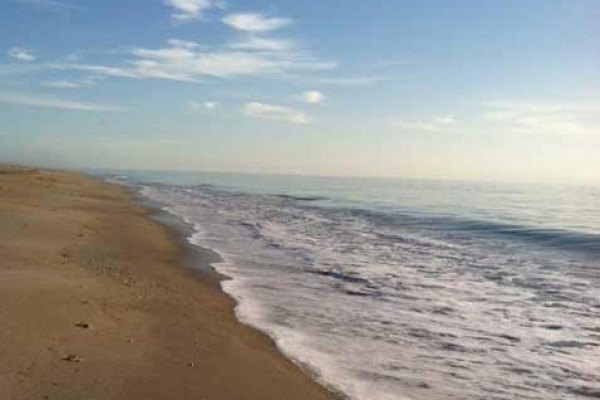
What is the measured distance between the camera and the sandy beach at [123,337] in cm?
657

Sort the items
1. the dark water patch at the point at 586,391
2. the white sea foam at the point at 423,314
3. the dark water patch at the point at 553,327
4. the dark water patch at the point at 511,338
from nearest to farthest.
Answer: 1. the dark water patch at the point at 586,391
2. the white sea foam at the point at 423,314
3. the dark water patch at the point at 511,338
4. the dark water patch at the point at 553,327

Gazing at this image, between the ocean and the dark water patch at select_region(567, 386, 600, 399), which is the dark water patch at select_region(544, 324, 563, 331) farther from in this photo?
the dark water patch at select_region(567, 386, 600, 399)

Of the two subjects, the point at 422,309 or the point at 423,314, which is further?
the point at 422,309

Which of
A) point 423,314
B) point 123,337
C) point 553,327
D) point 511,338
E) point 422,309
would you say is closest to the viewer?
point 123,337

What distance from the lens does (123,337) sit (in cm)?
830

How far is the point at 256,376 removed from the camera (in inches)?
290

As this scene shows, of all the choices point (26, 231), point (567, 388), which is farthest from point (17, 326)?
point (26, 231)

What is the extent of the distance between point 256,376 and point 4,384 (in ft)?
8.24

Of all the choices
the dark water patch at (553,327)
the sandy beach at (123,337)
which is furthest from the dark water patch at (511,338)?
the sandy beach at (123,337)

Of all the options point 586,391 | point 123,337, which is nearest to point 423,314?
point 586,391

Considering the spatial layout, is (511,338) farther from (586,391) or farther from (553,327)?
(586,391)

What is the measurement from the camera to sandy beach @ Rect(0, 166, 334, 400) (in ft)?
21.6

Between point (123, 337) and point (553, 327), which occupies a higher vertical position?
point (123, 337)

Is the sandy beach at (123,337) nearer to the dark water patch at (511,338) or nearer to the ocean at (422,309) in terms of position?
the ocean at (422,309)
